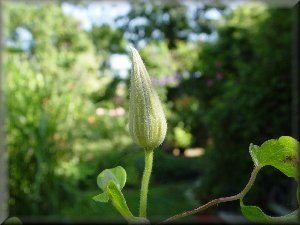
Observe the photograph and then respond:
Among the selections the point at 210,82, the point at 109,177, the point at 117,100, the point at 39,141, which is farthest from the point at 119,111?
the point at 109,177

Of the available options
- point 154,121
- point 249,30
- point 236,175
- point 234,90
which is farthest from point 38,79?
point 154,121

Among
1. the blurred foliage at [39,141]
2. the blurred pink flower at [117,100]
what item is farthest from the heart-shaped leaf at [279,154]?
the blurred pink flower at [117,100]

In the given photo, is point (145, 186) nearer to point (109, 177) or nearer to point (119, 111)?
point (109, 177)

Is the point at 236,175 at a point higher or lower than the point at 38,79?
lower

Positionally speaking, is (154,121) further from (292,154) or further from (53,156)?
(53,156)

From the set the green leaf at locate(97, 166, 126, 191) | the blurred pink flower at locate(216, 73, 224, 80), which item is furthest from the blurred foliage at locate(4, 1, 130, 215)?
the green leaf at locate(97, 166, 126, 191)

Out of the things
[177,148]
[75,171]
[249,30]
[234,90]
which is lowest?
[177,148]
